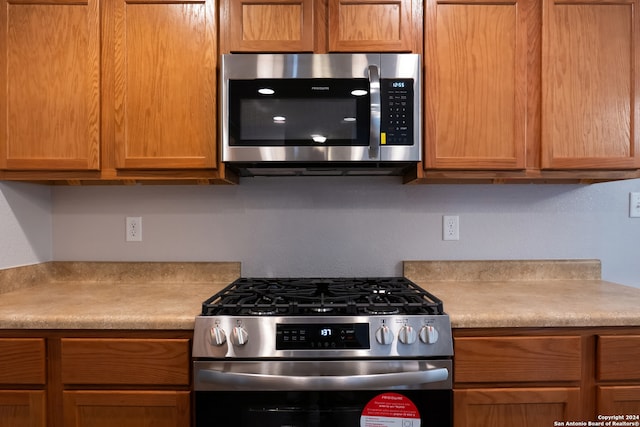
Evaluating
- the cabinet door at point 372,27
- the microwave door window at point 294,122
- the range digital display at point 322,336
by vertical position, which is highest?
the cabinet door at point 372,27

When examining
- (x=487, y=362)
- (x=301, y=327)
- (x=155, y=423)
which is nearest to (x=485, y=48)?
(x=487, y=362)

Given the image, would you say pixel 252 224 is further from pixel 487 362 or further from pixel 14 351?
pixel 487 362

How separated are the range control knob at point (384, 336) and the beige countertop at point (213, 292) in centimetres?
22

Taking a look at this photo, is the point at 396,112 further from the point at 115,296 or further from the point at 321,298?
the point at 115,296

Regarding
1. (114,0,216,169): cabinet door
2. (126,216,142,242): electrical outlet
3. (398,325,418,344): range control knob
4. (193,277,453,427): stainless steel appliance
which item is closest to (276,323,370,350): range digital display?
(193,277,453,427): stainless steel appliance

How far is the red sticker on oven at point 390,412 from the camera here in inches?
46.8

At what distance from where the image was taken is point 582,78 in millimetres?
1491

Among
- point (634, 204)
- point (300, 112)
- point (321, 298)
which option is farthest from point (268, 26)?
point (634, 204)

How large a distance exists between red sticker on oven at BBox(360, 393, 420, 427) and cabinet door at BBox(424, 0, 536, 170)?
0.86 m

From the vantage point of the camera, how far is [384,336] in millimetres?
Result: 1184

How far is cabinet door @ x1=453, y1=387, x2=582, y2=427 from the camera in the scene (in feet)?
3.96

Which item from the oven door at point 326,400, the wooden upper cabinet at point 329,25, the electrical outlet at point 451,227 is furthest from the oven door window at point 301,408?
the wooden upper cabinet at point 329,25

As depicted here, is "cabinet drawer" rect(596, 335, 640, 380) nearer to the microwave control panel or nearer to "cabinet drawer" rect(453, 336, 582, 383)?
"cabinet drawer" rect(453, 336, 582, 383)

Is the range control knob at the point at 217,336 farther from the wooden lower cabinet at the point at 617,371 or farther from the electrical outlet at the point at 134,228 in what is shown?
the wooden lower cabinet at the point at 617,371
